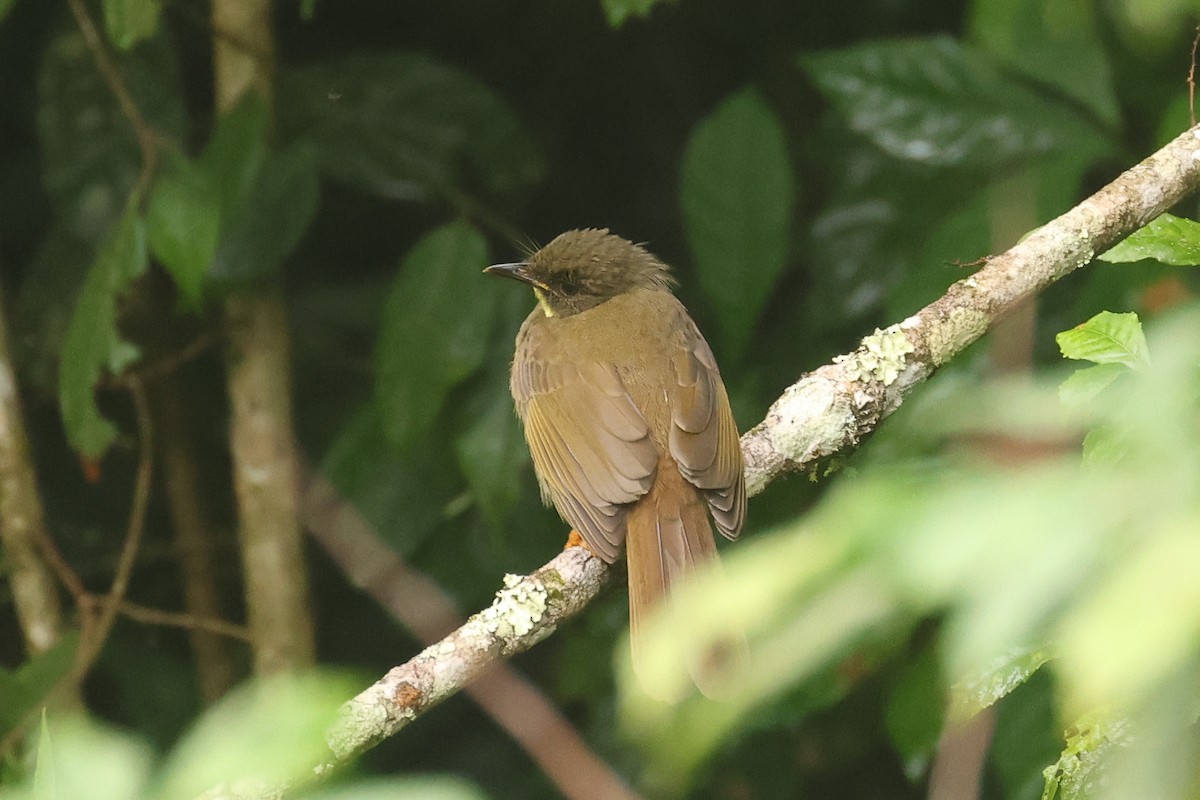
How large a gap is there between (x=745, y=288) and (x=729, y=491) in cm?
79

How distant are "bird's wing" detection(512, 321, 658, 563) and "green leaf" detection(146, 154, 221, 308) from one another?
862 mm

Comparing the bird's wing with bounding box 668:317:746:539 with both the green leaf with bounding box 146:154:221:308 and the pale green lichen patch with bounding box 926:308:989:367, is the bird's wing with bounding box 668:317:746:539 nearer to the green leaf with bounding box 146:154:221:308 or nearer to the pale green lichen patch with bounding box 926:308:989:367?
the pale green lichen patch with bounding box 926:308:989:367

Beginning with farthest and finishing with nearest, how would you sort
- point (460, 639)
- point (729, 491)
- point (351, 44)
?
point (351, 44), point (729, 491), point (460, 639)

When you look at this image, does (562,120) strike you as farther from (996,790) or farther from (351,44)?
(996,790)

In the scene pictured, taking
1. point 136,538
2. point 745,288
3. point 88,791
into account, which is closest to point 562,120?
point 745,288

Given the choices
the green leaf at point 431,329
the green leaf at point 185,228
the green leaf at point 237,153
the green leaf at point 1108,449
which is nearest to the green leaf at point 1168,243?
the green leaf at point 1108,449

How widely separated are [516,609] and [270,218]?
1725 millimetres

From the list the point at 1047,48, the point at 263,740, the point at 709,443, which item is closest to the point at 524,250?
the point at 709,443

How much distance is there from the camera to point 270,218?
3.58m

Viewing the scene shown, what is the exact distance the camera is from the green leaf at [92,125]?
381 cm

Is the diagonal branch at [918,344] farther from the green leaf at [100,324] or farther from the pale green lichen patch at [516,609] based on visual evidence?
the green leaf at [100,324]

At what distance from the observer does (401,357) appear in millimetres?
3350

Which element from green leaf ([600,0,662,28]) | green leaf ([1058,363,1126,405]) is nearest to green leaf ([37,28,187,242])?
green leaf ([600,0,662,28])

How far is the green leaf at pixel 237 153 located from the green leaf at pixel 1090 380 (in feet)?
7.64
